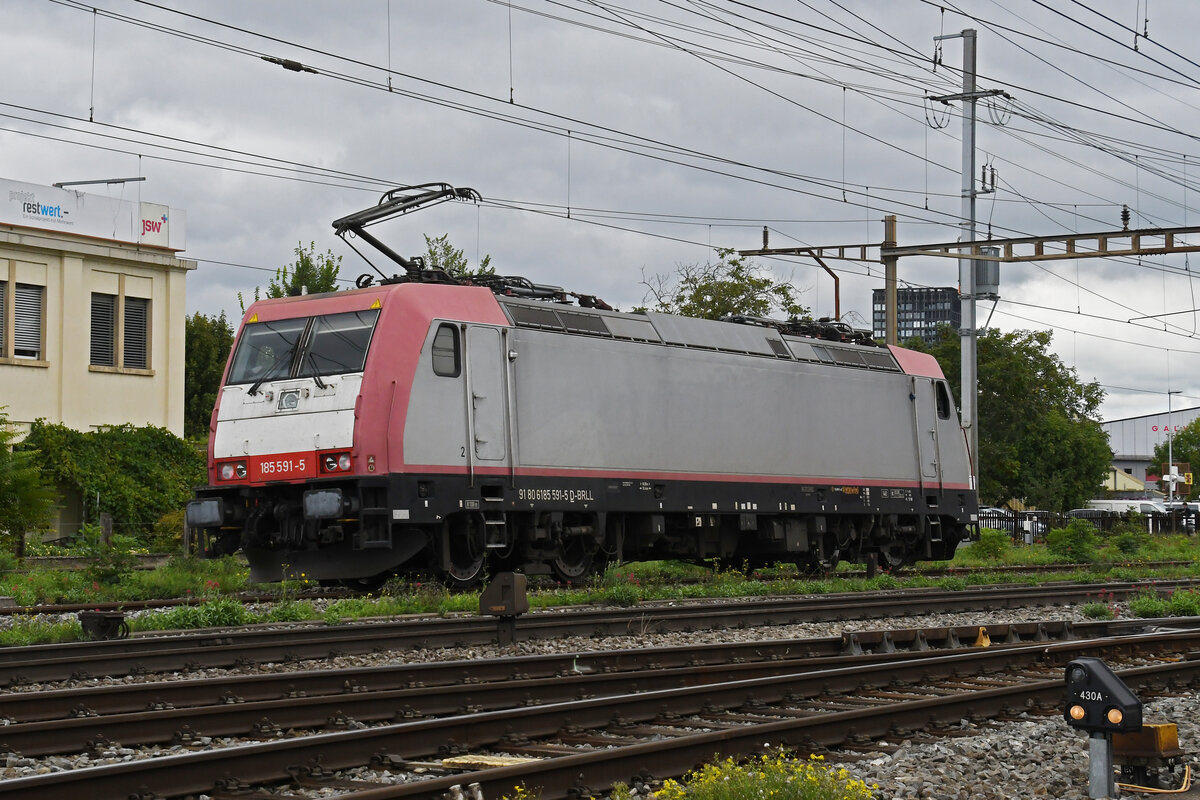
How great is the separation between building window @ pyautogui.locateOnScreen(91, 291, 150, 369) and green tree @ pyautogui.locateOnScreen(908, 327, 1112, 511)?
115ft

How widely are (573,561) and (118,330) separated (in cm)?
1946

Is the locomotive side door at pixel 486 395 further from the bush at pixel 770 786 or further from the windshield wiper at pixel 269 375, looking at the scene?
the bush at pixel 770 786

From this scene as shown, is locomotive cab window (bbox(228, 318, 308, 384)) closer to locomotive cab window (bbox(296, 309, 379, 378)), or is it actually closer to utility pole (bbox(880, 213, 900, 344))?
locomotive cab window (bbox(296, 309, 379, 378))

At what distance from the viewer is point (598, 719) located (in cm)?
834

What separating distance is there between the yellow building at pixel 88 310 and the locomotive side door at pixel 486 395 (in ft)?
62.3

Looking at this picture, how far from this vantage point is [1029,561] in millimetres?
29938

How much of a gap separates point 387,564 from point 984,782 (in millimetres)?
10015

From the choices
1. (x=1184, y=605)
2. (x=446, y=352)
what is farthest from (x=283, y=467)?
(x=1184, y=605)

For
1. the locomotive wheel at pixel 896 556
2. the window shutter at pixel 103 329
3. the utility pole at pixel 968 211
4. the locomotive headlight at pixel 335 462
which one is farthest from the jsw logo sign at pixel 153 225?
the locomotive headlight at pixel 335 462

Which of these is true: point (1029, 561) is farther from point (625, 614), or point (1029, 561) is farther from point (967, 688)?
point (967, 688)

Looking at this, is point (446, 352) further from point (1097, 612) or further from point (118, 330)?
point (118, 330)

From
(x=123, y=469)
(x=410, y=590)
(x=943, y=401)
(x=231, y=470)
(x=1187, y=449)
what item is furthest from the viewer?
(x=1187, y=449)

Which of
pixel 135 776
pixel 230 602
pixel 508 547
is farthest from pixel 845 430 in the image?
pixel 135 776

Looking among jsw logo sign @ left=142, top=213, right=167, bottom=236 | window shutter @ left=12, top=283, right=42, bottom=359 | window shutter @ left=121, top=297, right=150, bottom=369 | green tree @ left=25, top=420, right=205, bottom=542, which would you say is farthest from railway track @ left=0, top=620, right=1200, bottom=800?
jsw logo sign @ left=142, top=213, right=167, bottom=236
